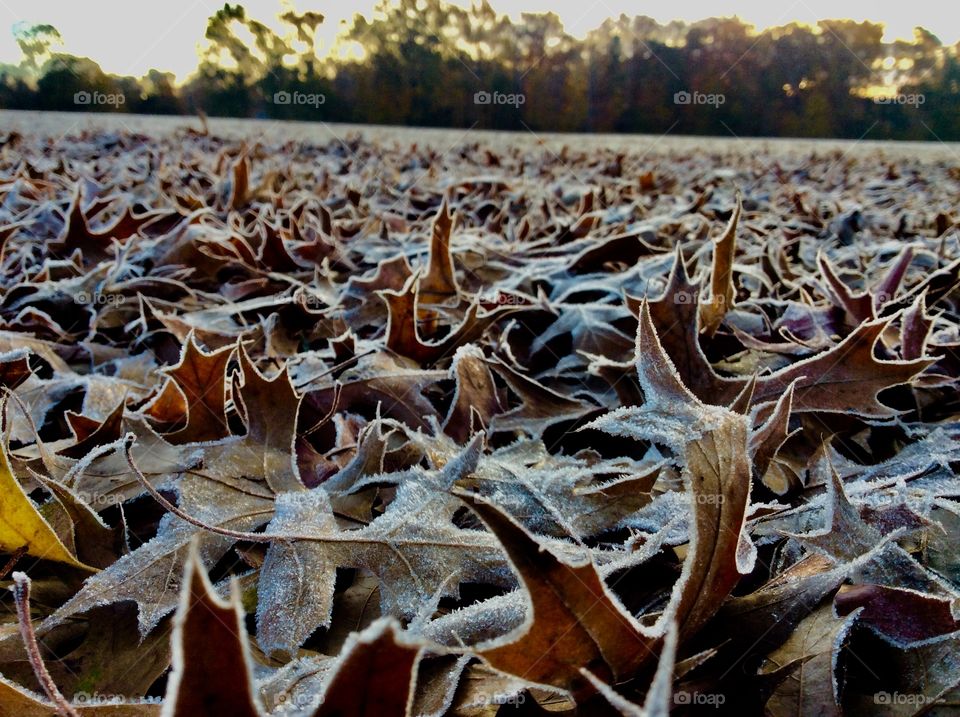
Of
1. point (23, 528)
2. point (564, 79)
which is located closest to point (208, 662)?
point (23, 528)

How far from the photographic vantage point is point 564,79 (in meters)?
15.9

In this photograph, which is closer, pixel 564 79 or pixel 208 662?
pixel 208 662

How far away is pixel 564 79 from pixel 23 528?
16.9m

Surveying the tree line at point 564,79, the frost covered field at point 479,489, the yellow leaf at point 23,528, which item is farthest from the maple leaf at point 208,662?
the tree line at point 564,79

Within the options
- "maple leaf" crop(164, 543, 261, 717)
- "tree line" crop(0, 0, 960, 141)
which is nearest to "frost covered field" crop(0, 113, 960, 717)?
A: "maple leaf" crop(164, 543, 261, 717)

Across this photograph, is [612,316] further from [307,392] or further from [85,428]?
[85,428]

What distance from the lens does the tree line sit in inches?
492

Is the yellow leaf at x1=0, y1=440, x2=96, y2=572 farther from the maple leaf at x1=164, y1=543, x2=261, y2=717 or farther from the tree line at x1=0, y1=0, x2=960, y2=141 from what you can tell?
the tree line at x1=0, y1=0, x2=960, y2=141

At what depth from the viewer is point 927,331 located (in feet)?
3.12

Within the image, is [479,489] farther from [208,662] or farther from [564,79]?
[564,79]

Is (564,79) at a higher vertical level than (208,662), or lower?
higher

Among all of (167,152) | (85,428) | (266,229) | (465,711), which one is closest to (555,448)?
(465,711)

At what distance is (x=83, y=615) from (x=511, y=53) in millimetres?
15491

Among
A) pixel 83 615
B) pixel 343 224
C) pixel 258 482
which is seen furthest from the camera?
pixel 343 224
